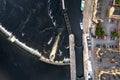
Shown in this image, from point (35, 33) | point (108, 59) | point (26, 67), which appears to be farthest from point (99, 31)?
point (26, 67)

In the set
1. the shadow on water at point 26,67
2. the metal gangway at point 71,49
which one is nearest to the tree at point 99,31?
the metal gangway at point 71,49

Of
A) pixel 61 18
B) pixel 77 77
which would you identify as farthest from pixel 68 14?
pixel 77 77

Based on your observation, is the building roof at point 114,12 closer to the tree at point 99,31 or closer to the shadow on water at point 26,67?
the tree at point 99,31

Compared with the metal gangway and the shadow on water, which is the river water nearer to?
the shadow on water

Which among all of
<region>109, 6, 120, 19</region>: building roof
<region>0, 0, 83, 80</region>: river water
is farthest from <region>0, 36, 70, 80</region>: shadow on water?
<region>109, 6, 120, 19</region>: building roof

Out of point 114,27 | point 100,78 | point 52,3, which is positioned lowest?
point 100,78

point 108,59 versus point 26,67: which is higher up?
point 108,59

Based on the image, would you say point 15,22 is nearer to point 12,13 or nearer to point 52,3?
point 12,13

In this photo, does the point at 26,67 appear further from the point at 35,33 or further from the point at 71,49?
the point at 71,49
